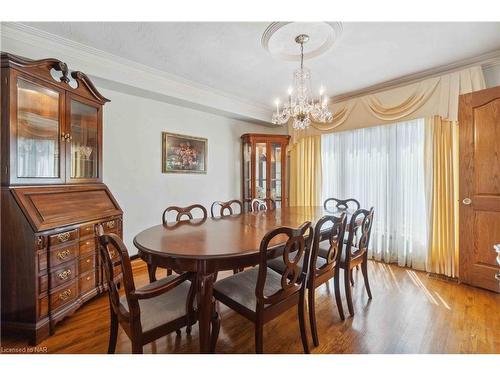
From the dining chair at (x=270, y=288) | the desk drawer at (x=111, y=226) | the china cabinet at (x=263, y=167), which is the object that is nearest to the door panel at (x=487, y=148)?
the dining chair at (x=270, y=288)

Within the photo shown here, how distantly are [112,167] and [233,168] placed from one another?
1936 millimetres

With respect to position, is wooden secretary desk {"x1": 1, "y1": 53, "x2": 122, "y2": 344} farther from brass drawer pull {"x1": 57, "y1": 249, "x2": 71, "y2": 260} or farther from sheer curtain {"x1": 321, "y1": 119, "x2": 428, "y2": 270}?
sheer curtain {"x1": 321, "y1": 119, "x2": 428, "y2": 270}

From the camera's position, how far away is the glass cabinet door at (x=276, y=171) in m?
4.13

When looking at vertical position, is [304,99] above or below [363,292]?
above

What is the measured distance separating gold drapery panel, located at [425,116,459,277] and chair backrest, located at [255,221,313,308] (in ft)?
7.14

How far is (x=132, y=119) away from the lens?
9.67 ft

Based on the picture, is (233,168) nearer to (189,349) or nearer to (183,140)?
(183,140)

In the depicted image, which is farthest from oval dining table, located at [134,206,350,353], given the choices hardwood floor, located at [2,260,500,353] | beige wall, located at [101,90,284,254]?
beige wall, located at [101,90,284,254]

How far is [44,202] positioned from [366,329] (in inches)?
102

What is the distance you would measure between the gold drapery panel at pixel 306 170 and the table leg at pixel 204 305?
3048 millimetres

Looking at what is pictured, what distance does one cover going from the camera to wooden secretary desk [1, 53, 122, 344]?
1.58 m

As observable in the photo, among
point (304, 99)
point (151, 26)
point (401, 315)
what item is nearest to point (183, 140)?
point (151, 26)

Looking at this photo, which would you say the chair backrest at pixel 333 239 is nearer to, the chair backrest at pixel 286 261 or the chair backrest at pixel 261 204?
the chair backrest at pixel 286 261
